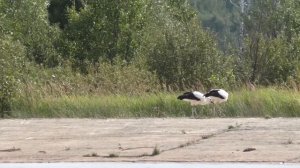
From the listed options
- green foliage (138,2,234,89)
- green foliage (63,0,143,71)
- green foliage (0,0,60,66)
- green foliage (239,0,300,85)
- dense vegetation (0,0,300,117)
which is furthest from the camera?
green foliage (0,0,60,66)

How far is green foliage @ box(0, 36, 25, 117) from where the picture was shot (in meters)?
22.6

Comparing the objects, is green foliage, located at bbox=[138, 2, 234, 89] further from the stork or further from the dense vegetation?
the stork

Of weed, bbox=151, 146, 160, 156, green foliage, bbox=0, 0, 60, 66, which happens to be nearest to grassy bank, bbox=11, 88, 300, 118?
weed, bbox=151, 146, 160, 156

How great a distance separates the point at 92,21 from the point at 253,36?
23.4 feet

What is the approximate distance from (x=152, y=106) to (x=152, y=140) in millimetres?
6430

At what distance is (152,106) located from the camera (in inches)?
844

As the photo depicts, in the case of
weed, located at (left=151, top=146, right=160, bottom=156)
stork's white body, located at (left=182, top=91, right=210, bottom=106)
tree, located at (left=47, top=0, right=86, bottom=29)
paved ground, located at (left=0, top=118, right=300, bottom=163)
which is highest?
tree, located at (left=47, top=0, right=86, bottom=29)

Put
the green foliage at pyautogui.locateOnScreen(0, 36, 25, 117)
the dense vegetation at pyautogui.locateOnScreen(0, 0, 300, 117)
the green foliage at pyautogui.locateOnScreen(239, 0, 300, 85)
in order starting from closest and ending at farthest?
the dense vegetation at pyautogui.locateOnScreen(0, 0, 300, 117)
the green foliage at pyautogui.locateOnScreen(0, 36, 25, 117)
the green foliage at pyautogui.locateOnScreen(239, 0, 300, 85)

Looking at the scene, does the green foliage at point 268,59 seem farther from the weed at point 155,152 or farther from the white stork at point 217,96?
the weed at point 155,152

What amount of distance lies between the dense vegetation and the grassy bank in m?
0.03

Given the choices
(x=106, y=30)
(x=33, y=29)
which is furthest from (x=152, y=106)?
(x=33, y=29)

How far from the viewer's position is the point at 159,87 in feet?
83.7

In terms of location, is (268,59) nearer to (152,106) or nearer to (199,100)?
(152,106)

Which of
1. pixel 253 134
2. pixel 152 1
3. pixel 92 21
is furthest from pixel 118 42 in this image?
pixel 253 134
